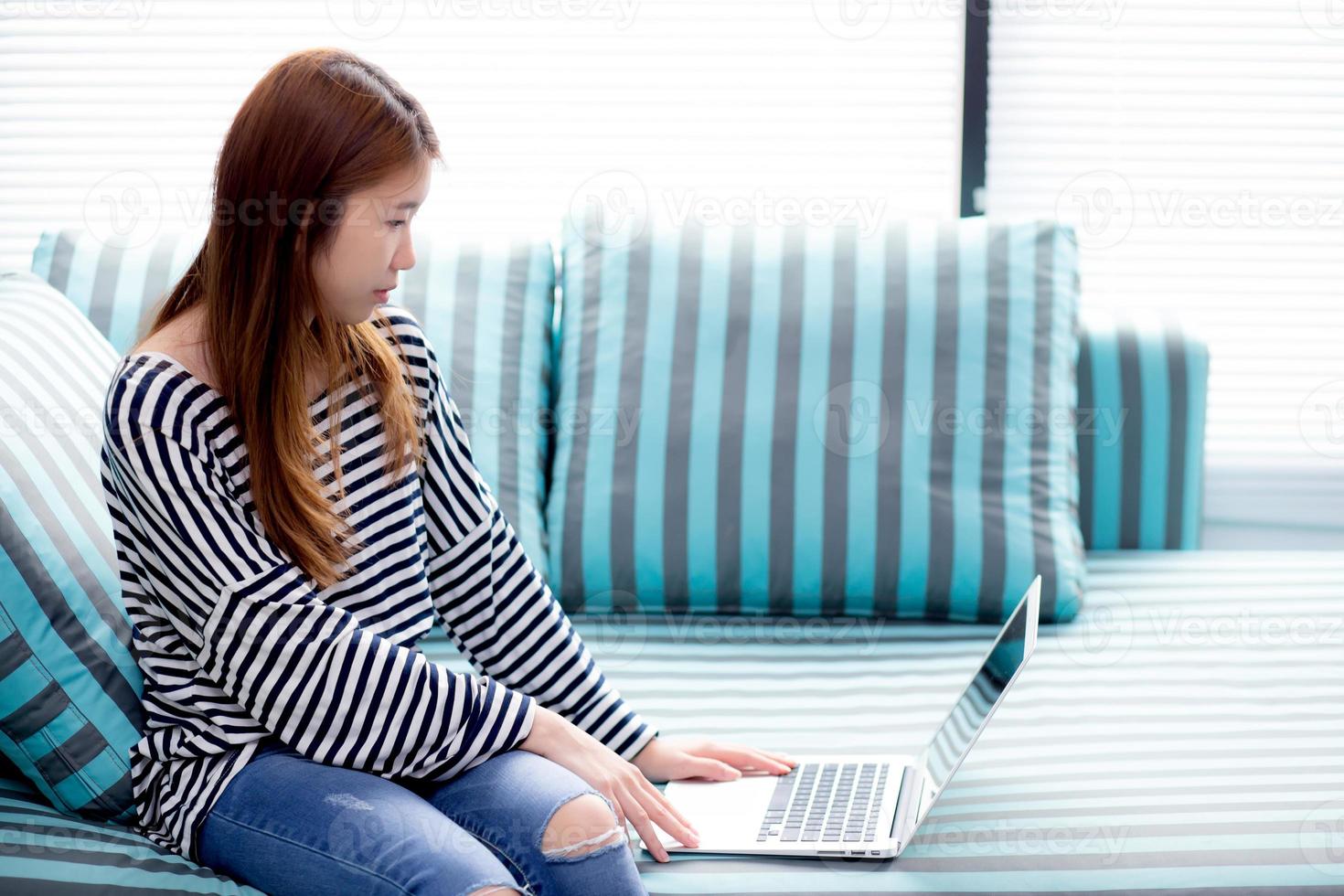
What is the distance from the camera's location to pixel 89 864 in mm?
1003

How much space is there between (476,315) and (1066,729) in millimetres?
869

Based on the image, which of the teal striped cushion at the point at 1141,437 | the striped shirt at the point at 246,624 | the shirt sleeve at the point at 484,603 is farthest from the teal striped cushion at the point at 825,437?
the striped shirt at the point at 246,624

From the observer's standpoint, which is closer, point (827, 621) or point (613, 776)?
point (613, 776)

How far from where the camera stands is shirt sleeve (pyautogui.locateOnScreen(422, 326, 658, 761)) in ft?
4.08

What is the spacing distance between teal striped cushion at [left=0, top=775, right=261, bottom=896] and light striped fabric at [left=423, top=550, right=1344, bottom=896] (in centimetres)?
36

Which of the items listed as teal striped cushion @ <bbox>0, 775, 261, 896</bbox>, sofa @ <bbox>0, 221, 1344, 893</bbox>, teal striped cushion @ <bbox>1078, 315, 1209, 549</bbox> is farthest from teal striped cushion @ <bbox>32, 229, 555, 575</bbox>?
teal striped cushion @ <bbox>1078, 315, 1209, 549</bbox>

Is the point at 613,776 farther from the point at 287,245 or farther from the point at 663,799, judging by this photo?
the point at 287,245

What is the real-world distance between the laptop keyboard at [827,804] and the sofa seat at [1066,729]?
0.09 ft

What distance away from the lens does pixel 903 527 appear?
156 centimetres

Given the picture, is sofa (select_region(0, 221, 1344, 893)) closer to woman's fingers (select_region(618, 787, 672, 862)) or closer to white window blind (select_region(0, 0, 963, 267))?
woman's fingers (select_region(618, 787, 672, 862))

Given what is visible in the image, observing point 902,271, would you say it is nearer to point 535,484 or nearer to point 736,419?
point 736,419

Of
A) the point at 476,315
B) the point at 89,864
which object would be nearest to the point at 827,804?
the point at 89,864

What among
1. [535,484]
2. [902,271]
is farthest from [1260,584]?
[535,484]

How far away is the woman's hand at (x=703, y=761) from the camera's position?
118 centimetres
